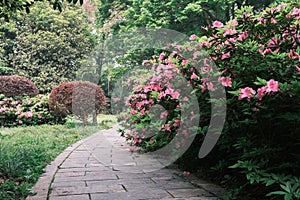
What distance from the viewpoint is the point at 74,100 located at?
9562 mm

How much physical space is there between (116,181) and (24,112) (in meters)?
7.63

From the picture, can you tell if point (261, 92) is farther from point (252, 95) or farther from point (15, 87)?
point (15, 87)

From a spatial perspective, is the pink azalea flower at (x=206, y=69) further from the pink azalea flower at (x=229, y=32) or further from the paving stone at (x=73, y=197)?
the paving stone at (x=73, y=197)

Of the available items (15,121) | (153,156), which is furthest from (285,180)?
(15,121)

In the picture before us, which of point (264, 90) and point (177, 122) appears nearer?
point (264, 90)

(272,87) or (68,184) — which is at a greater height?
(272,87)

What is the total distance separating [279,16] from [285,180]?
1.36 m

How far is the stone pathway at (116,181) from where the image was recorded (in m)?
2.66

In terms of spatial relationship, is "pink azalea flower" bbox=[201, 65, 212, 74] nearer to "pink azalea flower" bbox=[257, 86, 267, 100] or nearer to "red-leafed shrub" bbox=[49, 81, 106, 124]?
"pink azalea flower" bbox=[257, 86, 267, 100]

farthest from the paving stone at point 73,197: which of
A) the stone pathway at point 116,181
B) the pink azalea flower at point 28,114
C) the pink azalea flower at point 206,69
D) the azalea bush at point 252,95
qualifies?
the pink azalea flower at point 28,114

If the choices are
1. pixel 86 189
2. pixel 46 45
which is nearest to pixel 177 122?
pixel 86 189

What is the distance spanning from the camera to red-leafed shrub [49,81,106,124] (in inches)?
375

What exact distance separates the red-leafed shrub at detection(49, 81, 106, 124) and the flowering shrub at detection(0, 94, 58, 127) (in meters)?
0.42

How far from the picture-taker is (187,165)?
3.64 m
